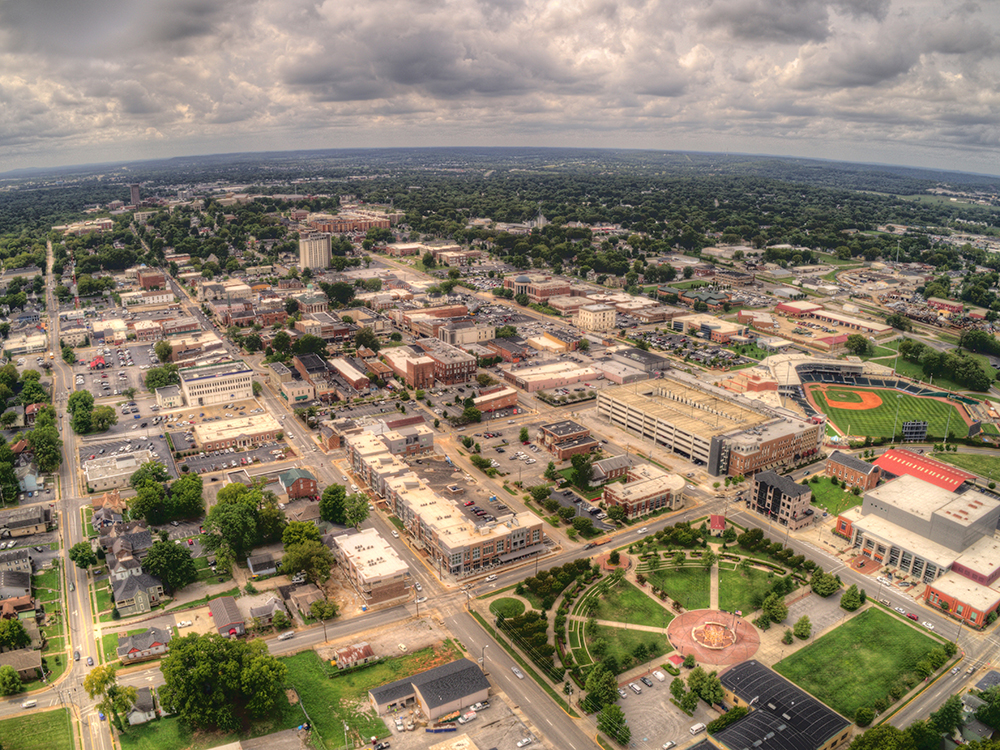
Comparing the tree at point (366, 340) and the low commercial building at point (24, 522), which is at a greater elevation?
the tree at point (366, 340)

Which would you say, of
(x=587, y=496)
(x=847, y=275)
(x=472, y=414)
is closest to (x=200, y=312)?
(x=472, y=414)

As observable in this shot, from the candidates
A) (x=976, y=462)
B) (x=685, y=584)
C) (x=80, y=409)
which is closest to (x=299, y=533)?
(x=685, y=584)

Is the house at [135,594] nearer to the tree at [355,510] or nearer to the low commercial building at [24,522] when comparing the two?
the low commercial building at [24,522]

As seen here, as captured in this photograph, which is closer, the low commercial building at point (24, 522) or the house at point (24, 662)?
the house at point (24, 662)

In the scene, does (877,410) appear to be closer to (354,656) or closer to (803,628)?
→ (803,628)

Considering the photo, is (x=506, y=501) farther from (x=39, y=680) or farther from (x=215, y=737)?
(x=39, y=680)

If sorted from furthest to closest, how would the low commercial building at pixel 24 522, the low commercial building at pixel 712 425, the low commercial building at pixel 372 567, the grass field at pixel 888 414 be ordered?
the grass field at pixel 888 414, the low commercial building at pixel 712 425, the low commercial building at pixel 24 522, the low commercial building at pixel 372 567

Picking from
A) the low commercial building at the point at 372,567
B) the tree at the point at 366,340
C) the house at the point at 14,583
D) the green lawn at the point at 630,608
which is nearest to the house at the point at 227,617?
the low commercial building at the point at 372,567
